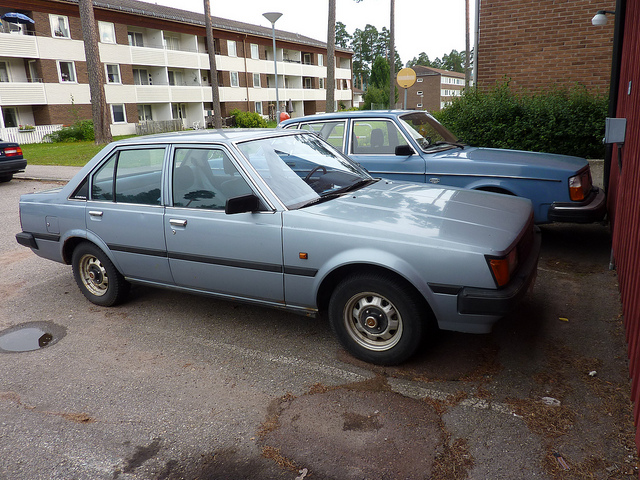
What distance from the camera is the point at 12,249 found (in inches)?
300

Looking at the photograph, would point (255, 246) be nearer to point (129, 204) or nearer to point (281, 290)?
point (281, 290)

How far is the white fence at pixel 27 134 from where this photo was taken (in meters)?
31.4

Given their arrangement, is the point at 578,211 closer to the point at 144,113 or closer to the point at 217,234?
the point at 217,234

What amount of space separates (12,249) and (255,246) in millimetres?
5464

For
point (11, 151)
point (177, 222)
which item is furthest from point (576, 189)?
point (11, 151)

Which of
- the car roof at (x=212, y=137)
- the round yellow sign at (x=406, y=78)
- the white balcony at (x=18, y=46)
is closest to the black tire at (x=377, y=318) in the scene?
the car roof at (x=212, y=137)

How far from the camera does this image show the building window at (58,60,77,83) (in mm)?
34372

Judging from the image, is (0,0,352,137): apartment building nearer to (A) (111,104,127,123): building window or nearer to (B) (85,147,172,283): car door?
(A) (111,104,127,123): building window

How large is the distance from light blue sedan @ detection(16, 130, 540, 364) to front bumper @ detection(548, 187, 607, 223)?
1.72m

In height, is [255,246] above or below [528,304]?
above

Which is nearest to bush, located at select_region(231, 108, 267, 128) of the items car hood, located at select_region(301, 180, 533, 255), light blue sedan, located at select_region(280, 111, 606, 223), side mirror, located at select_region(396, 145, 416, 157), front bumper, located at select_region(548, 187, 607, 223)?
light blue sedan, located at select_region(280, 111, 606, 223)

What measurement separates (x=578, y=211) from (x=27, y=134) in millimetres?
34546

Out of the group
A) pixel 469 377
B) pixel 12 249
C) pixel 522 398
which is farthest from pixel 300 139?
pixel 12 249

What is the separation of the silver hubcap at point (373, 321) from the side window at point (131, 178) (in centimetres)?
206
